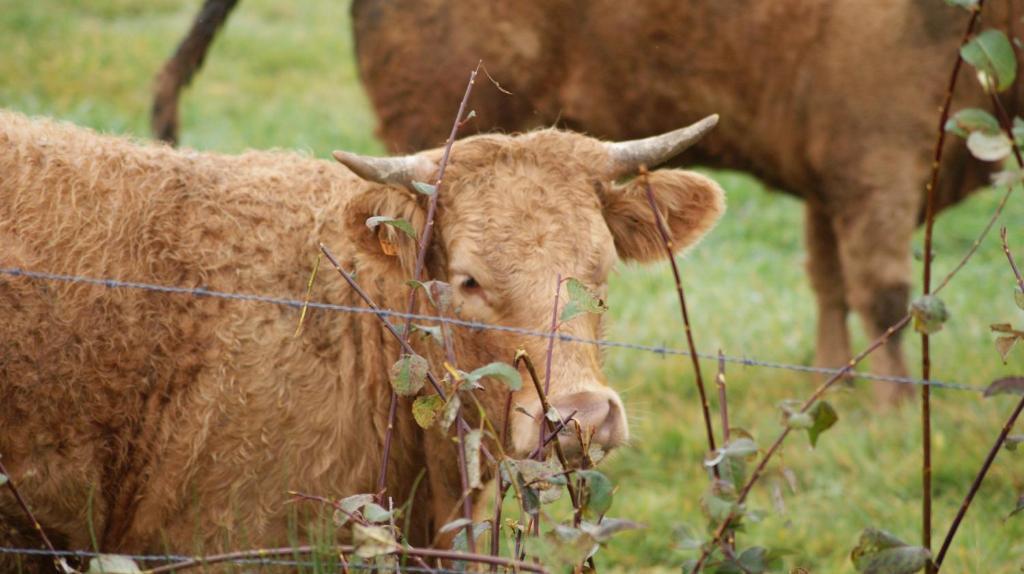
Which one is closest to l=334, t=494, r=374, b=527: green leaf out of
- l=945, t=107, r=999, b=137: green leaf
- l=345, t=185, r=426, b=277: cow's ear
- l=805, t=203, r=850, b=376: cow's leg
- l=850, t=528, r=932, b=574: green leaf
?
l=850, t=528, r=932, b=574: green leaf

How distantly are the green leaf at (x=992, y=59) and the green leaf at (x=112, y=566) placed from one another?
1.71 metres

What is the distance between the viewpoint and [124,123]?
10328mm

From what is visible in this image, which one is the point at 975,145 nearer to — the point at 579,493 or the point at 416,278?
the point at 579,493

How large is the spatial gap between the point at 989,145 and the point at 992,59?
0.15 metres

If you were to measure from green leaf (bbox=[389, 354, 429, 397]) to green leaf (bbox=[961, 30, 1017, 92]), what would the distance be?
122 centimetres

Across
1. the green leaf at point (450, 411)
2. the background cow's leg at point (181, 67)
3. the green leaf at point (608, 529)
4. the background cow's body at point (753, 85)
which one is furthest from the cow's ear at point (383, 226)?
the background cow's body at point (753, 85)

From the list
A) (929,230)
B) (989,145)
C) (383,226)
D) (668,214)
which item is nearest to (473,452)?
(929,230)

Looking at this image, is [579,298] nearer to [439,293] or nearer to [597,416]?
[439,293]

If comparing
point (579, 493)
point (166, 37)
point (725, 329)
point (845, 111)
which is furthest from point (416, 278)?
point (166, 37)

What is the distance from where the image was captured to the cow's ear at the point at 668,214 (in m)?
3.83

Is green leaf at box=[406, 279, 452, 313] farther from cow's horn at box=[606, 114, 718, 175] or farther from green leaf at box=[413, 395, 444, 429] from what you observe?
cow's horn at box=[606, 114, 718, 175]

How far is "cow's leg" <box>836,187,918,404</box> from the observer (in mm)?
6133

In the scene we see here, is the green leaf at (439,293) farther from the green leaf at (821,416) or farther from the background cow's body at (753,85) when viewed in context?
the background cow's body at (753,85)

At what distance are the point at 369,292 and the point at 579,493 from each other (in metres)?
1.42
